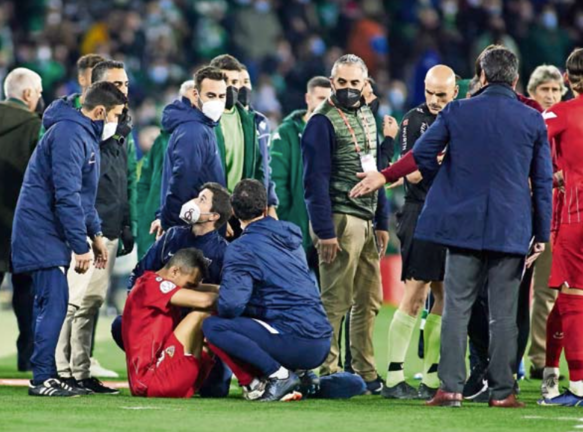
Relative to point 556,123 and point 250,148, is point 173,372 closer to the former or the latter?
point 250,148

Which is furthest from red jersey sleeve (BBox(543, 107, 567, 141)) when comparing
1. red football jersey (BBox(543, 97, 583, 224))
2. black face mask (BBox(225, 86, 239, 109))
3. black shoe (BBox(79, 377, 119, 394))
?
black shoe (BBox(79, 377, 119, 394))

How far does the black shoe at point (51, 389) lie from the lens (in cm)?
925

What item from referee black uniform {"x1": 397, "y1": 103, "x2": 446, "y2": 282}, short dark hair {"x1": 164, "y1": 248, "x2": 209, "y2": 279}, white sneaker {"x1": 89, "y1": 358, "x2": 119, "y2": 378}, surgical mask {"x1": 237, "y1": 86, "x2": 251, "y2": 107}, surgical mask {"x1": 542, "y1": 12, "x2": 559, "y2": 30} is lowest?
white sneaker {"x1": 89, "y1": 358, "x2": 119, "y2": 378}

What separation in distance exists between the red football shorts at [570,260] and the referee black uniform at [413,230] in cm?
90

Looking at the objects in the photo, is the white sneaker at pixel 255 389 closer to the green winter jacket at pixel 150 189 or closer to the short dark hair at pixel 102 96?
the short dark hair at pixel 102 96

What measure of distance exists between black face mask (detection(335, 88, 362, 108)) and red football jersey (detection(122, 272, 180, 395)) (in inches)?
69.2

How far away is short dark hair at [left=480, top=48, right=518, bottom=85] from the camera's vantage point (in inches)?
345

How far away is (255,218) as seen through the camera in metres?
9.26

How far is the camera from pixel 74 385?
9539 mm

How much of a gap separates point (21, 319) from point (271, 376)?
3.45 meters

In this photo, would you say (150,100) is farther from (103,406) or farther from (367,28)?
(103,406)

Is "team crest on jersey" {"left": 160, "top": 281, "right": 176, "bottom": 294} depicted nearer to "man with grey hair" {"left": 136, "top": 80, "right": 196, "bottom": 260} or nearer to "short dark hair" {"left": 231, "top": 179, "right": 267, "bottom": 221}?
"short dark hair" {"left": 231, "top": 179, "right": 267, "bottom": 221}

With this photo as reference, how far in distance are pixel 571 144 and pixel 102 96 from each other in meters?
2.92

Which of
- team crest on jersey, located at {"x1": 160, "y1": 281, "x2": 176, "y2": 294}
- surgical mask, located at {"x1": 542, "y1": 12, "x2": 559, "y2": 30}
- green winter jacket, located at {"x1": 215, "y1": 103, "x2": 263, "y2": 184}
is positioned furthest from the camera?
surgical mask, located at {"x1": 542, "y1": 12, "x2": 559, "y2": 30}
